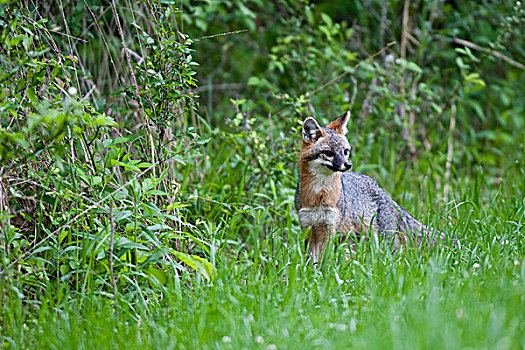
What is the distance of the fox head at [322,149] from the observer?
498cm

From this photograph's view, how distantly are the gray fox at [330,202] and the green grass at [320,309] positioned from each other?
2.43ft

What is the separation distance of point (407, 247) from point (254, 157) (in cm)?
200

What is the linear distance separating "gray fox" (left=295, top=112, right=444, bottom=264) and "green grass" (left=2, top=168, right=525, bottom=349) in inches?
29.2

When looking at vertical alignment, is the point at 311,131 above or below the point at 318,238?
above

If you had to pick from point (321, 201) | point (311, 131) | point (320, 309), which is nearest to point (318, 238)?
point (321, 201)

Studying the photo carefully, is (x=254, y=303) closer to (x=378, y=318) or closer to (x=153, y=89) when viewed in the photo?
(x=378, y=318)

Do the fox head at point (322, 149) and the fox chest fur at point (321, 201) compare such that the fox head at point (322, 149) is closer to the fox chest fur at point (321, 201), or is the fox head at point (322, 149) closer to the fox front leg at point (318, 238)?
the fox chest fur at point (321, 201)

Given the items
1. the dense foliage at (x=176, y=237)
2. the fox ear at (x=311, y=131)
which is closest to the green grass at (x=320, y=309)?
the dense foliage at (x=176, y=237)

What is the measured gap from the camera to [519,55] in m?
9.28

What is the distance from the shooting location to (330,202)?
5082 mm

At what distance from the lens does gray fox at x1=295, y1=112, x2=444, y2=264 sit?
504 cm

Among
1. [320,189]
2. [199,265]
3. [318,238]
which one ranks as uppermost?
[320,189]

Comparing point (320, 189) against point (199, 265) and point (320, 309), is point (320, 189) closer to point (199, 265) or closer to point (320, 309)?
point (199, 265)

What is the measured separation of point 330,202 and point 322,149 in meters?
0.44
